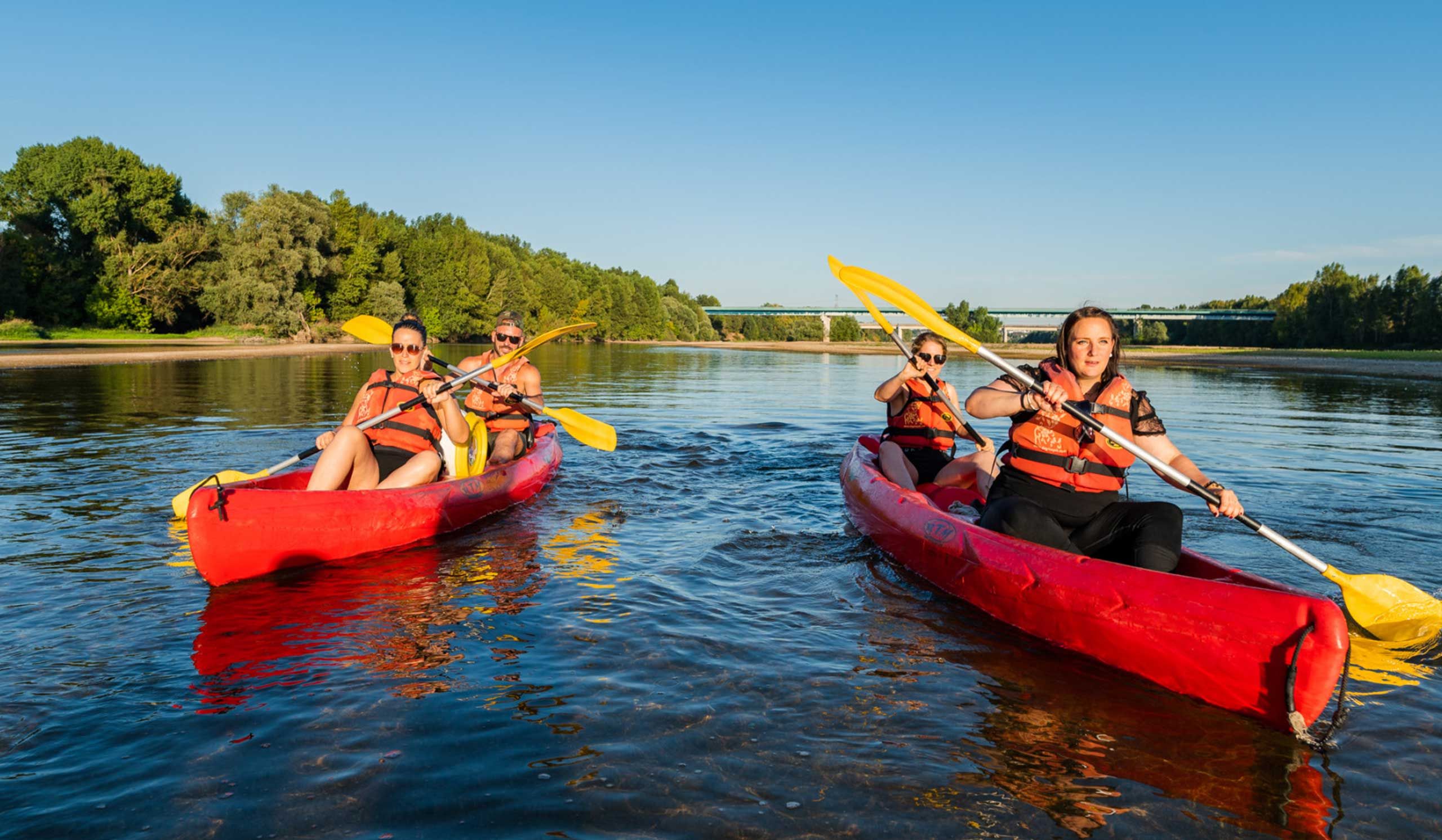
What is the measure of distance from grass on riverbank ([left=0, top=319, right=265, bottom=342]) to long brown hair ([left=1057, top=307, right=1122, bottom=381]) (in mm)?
45439

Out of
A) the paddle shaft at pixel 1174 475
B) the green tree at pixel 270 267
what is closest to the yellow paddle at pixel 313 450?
the paddle shaft at pixel 1174 475

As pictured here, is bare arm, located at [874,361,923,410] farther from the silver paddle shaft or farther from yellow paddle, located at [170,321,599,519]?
the silver paddle shaft

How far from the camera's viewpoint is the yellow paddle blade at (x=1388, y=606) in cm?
476

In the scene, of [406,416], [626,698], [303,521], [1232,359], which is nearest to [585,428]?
[406,416]

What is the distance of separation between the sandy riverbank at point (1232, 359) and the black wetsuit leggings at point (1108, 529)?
1657 centimetres

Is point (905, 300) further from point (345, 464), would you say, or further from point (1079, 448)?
point (345, 464)

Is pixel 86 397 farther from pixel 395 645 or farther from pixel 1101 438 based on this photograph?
pixel 1101 438

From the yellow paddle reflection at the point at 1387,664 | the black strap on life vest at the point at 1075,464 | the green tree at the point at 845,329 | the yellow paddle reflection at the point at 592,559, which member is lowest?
the yellow paddle reflection at the point at 1387,664

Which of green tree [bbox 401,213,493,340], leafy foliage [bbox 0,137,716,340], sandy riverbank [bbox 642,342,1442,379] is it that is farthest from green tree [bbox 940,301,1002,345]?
leafy foliage [bbox 0,137,716,340]

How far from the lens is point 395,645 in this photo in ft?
14.8

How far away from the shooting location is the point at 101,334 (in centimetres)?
4203

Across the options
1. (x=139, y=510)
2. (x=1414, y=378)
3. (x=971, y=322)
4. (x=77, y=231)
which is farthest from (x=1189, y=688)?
(x=971, y=322)

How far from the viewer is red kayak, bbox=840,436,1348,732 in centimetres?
356

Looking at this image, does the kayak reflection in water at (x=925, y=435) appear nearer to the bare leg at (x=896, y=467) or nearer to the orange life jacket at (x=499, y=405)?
the bare leg at (x=896, y=467)
